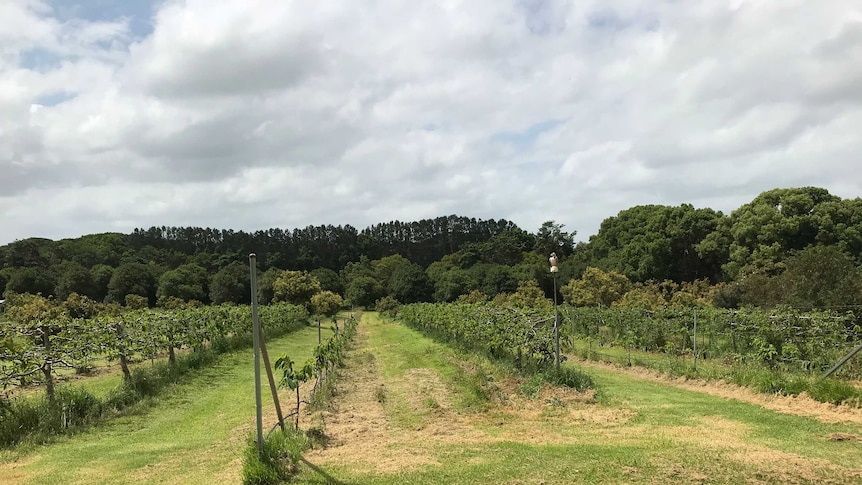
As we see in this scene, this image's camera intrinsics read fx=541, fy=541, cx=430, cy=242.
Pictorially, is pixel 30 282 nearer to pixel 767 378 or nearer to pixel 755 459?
pixel 767 378

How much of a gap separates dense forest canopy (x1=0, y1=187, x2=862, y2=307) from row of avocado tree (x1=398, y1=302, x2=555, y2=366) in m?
11.7

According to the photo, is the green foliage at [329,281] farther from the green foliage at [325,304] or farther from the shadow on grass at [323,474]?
the shadow on grass at [323,474]

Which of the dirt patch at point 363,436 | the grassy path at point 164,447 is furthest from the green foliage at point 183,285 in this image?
the dirt patch at point 363,436

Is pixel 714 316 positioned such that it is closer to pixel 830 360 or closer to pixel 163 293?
pixel 830 360

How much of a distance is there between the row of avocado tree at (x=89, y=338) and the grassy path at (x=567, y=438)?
15.4ft

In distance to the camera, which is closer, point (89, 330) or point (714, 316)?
point (89, 330)

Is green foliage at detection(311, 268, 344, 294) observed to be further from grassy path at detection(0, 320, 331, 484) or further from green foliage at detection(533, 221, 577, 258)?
grassy path at detection(0, 320, 331, 484)

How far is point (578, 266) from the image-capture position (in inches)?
2112

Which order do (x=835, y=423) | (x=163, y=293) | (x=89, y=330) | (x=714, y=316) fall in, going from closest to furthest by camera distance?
(x=835, y=423) → (x=89, y=330) → (x=714, y=316) → (x=163, y=293)

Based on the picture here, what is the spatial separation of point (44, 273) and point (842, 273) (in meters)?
65.4

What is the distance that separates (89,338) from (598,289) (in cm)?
3204

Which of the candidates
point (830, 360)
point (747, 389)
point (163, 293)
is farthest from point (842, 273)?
point (163, 293)

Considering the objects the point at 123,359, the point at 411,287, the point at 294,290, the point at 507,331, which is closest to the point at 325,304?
the point at 294,290

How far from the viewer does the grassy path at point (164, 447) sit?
699cm
